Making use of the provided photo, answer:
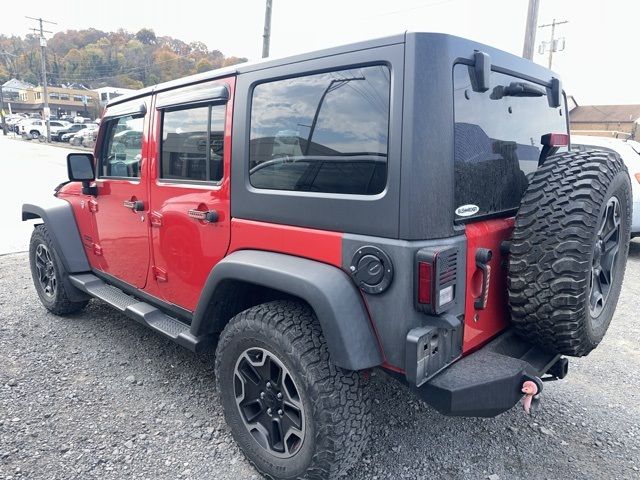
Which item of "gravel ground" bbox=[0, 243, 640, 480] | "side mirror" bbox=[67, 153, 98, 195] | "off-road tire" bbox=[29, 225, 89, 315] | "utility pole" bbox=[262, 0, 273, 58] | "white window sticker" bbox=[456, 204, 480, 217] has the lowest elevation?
"gravel ground" bbox=[0, 243, 640, 480]

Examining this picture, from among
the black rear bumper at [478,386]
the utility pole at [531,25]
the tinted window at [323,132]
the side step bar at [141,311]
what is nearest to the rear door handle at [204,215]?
the tinted window at [323,132]

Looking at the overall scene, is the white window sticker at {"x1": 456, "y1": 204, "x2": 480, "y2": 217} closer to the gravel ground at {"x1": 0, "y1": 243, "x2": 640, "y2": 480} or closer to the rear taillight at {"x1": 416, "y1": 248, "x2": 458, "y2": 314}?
the rear taillight at {"x1": 416, "y1": 248, "x2": 458, "y2": 314}

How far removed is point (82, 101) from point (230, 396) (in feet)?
283

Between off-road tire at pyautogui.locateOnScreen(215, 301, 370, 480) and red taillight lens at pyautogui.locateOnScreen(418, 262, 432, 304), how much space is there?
51 cm

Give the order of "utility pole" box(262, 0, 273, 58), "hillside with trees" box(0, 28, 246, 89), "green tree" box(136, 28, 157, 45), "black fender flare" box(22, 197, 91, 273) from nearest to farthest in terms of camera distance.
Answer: "black fender flare" box(22, 197, 91, 273)
"utility pole" box(262, 0, 273, 58)
"hillside with trees" box(0, 28, 246, 89)
"green tree" box(136, 28, 157, 45)

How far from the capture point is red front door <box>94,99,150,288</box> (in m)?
3.12

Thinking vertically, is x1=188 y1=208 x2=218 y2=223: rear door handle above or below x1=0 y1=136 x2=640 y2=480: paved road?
above

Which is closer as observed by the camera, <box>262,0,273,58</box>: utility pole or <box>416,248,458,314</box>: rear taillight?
<box>416,248,458,314</box>: rear taillight

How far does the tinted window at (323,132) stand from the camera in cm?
188

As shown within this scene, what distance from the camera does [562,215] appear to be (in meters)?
1.96

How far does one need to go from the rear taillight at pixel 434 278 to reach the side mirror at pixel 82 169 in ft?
9.44

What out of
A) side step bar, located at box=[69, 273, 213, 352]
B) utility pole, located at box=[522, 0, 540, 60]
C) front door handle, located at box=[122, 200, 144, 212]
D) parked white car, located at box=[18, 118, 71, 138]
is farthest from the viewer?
parked white car, located at box=[18, 118, 71, 138]

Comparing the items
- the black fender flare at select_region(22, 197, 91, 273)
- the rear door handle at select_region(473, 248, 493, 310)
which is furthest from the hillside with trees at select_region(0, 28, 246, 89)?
the rear door handle at select_region(473, 248, 493, 310)

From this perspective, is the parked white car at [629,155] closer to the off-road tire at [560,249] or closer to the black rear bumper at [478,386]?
the off-road tire at [560,249]
